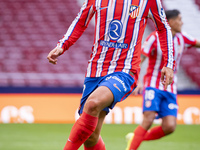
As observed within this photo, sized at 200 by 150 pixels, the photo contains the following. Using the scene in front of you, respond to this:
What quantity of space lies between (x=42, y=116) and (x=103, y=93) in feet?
20.1

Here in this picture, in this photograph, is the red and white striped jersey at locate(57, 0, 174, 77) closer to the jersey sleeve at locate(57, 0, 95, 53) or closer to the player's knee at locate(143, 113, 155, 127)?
the jersey sleeve at locate(57, 0, 95, 53)

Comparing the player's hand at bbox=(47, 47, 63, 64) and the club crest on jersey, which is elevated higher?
the club crest on jersey

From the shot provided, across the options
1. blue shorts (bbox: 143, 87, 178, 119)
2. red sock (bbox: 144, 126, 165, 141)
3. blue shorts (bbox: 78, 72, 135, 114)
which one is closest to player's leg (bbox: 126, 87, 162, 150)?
blue shorts (bbox: 143, 87, 178, 119)

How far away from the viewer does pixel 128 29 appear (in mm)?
3346

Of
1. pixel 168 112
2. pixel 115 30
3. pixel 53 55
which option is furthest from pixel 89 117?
pixel 168 112

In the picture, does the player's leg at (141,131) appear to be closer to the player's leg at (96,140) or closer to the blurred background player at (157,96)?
the blurred background player at (157,96)

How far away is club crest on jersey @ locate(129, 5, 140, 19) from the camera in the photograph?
336 cm

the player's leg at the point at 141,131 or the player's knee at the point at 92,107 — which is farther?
the player's leg at the point at 141,131

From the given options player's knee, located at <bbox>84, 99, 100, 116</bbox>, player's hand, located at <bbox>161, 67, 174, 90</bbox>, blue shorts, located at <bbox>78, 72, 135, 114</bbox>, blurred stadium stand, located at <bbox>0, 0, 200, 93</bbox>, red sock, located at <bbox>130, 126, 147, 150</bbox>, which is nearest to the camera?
player's knee, located at <bbox>84, 99, 100, 116</bbox>

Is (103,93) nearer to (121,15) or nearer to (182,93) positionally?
(121,15)

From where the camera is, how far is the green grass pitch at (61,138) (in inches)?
219

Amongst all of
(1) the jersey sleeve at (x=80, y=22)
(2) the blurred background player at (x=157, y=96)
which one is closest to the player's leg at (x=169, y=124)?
(2) the blurred background player at (x=157, y=96)

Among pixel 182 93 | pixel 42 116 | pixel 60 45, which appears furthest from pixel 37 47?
pixel 60 45

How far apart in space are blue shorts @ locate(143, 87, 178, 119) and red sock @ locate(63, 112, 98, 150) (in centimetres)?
186
